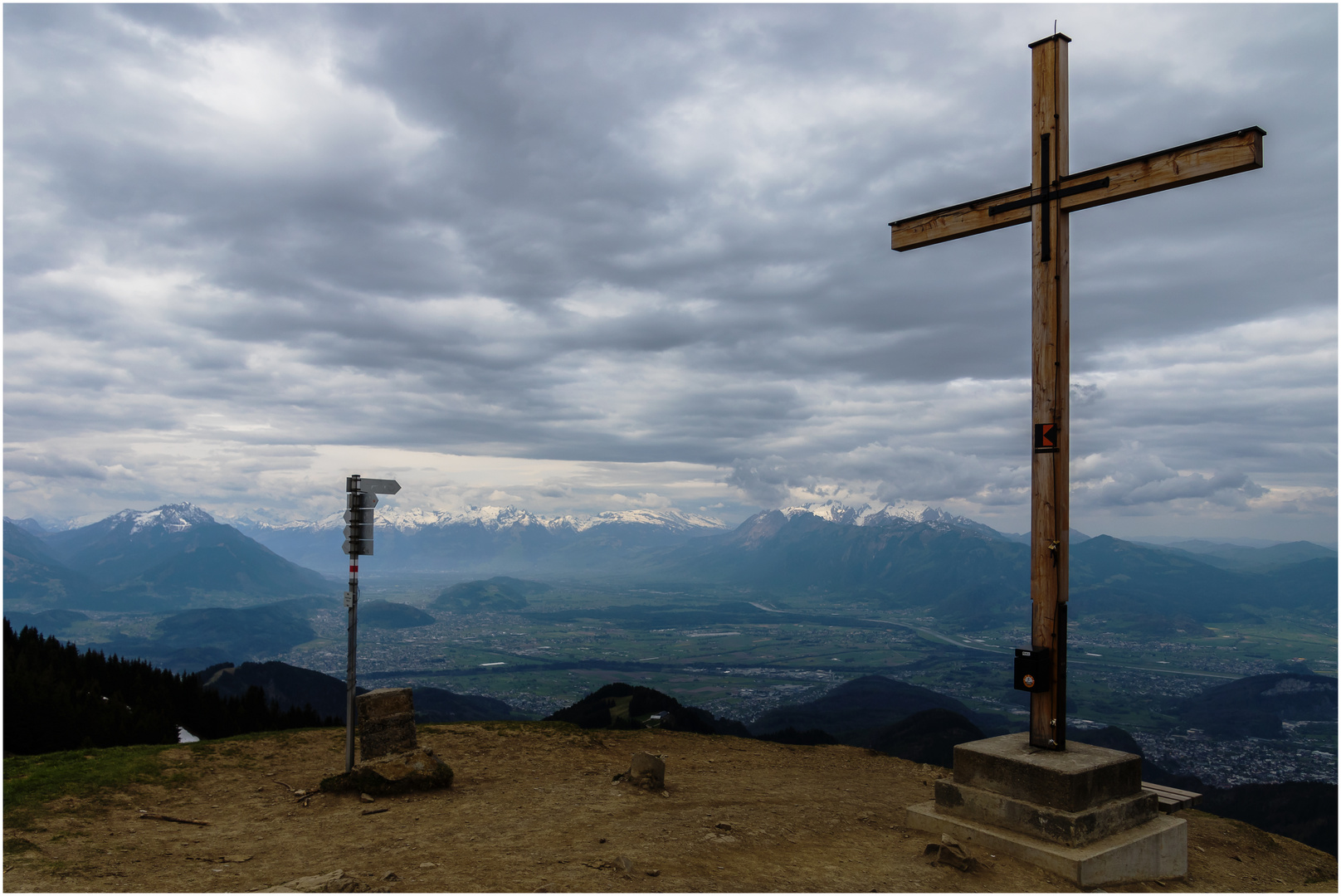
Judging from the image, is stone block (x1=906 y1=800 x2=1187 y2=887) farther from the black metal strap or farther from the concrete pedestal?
the black metal strap

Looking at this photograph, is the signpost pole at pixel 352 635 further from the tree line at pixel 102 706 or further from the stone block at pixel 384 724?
the tree line at pixel 102 706

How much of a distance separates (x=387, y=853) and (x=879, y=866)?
573cm

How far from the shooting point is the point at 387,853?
851cm

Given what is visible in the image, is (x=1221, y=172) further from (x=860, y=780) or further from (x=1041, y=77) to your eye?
(x=860, y=780)

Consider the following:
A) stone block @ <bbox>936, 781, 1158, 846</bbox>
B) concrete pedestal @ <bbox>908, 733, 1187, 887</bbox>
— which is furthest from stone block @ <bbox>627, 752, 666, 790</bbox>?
stone block @ <bbox>936, 781, 1158, 846</bbox>

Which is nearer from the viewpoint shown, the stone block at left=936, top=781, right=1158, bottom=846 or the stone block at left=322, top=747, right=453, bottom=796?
the stone block at left=936, top=781, right=1158, bottom=846

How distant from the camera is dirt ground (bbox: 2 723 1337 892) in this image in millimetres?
7578

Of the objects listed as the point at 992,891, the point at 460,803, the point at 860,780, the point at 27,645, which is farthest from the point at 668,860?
the point at 27,645

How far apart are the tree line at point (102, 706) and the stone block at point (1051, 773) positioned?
16.5 m

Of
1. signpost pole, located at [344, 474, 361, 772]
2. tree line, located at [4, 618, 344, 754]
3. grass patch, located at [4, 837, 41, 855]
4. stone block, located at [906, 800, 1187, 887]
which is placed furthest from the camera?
tree line, located at [4, 618, 344, 754]

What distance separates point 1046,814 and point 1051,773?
451 mm

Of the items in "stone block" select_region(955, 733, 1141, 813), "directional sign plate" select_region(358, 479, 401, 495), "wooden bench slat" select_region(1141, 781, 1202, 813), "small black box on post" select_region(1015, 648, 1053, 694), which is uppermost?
"directional sign plate" select_region(358, 479, 401, 495)

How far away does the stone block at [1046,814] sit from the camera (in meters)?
8.13

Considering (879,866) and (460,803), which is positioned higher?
(879,866)
